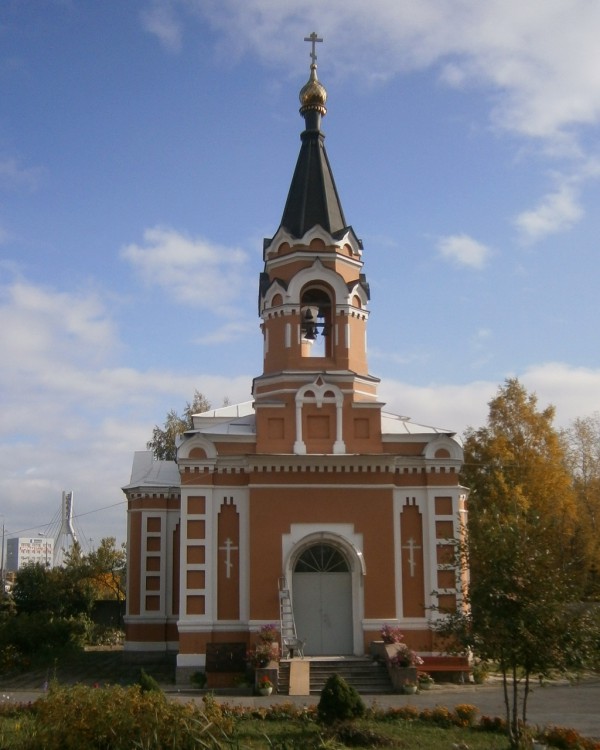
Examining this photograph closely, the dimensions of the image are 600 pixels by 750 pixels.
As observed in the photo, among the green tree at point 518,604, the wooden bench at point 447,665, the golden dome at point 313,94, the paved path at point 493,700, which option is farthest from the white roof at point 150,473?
the green tree at point 518,604

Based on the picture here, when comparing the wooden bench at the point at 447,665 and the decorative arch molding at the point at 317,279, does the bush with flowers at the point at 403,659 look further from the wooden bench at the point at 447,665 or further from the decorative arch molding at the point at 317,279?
the decorative arch molding at the point at 317,279

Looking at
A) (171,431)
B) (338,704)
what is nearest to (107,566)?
(171,431)

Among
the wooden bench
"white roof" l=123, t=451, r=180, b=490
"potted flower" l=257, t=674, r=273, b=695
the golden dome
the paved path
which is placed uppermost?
the golden dome

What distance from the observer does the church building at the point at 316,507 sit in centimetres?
2059

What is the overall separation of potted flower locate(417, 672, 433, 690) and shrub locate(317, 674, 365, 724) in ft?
17.9

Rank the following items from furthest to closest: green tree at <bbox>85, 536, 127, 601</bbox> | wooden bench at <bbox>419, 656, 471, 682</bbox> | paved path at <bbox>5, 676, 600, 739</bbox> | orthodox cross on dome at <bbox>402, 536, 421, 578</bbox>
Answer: green tree at <bbox>85, 536, 127, 601</bbox>, orthodox cross on dome at <bbox>402, 536, 421, 578</bbox>, wooden bench at <bbox>419, 656, 471, 682</bbox>, paved path at <bbox>5, 676, 600, 739</bbox>

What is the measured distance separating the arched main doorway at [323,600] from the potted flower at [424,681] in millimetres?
2014

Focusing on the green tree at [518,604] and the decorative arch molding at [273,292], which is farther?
the decorative arch molding at [273,292]

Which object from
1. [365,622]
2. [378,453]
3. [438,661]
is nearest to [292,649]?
[365,622]

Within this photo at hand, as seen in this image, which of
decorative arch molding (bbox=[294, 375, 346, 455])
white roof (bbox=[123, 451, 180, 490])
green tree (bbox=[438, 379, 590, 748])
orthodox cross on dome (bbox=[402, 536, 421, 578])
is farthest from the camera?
white roof (bbox=[123, 451, 180, 490])

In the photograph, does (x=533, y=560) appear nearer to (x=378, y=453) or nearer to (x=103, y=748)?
(x=103, y=748)

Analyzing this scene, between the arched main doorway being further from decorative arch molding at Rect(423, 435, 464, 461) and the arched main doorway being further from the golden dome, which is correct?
the golden dome

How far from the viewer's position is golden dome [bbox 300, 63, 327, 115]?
81.0ft

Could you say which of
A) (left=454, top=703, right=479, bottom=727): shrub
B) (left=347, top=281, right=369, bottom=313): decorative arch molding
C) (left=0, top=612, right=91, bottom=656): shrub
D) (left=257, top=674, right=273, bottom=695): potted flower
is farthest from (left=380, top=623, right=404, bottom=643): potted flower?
(left=0, top=612, right=91, bottom=656): shrub
